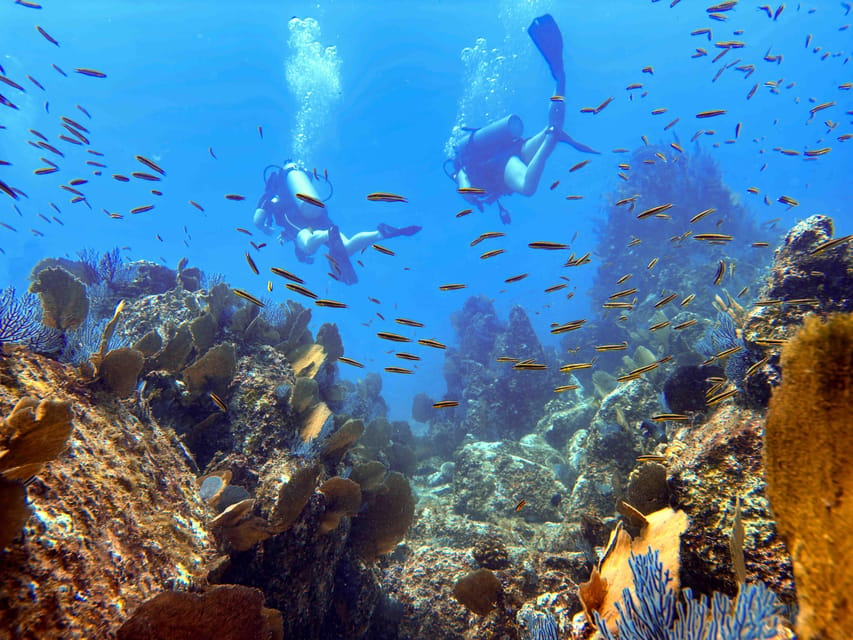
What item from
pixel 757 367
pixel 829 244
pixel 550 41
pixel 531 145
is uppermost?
pixel 550 41

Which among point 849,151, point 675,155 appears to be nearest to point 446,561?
point 675,155

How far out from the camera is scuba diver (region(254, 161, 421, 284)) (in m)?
15.9

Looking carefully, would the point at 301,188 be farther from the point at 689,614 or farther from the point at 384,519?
the point at 689,614

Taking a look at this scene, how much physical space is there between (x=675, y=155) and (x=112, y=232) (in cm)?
8515

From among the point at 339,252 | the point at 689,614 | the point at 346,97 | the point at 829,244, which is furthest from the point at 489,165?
the point at 346,97

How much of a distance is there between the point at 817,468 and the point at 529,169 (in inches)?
627

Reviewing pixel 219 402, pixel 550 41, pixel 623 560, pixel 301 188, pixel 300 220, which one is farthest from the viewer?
pixel 300 220

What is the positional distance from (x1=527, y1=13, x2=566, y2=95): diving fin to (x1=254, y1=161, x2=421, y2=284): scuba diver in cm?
996

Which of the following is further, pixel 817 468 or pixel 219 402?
pixel 219 402

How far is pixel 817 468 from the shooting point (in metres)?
1.04

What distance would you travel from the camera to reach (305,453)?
4.71 metres

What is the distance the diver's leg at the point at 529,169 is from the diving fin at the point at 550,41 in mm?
3097

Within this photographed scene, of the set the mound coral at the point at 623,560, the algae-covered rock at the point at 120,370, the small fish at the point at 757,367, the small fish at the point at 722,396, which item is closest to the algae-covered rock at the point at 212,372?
the algae-covered rock at the point at 120,370

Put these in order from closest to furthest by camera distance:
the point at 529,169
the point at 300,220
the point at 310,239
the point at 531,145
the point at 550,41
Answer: the point at 529,169 → the point at 310,239 → the point at 531,145 → the point at 550,41 → the point at 300,220
